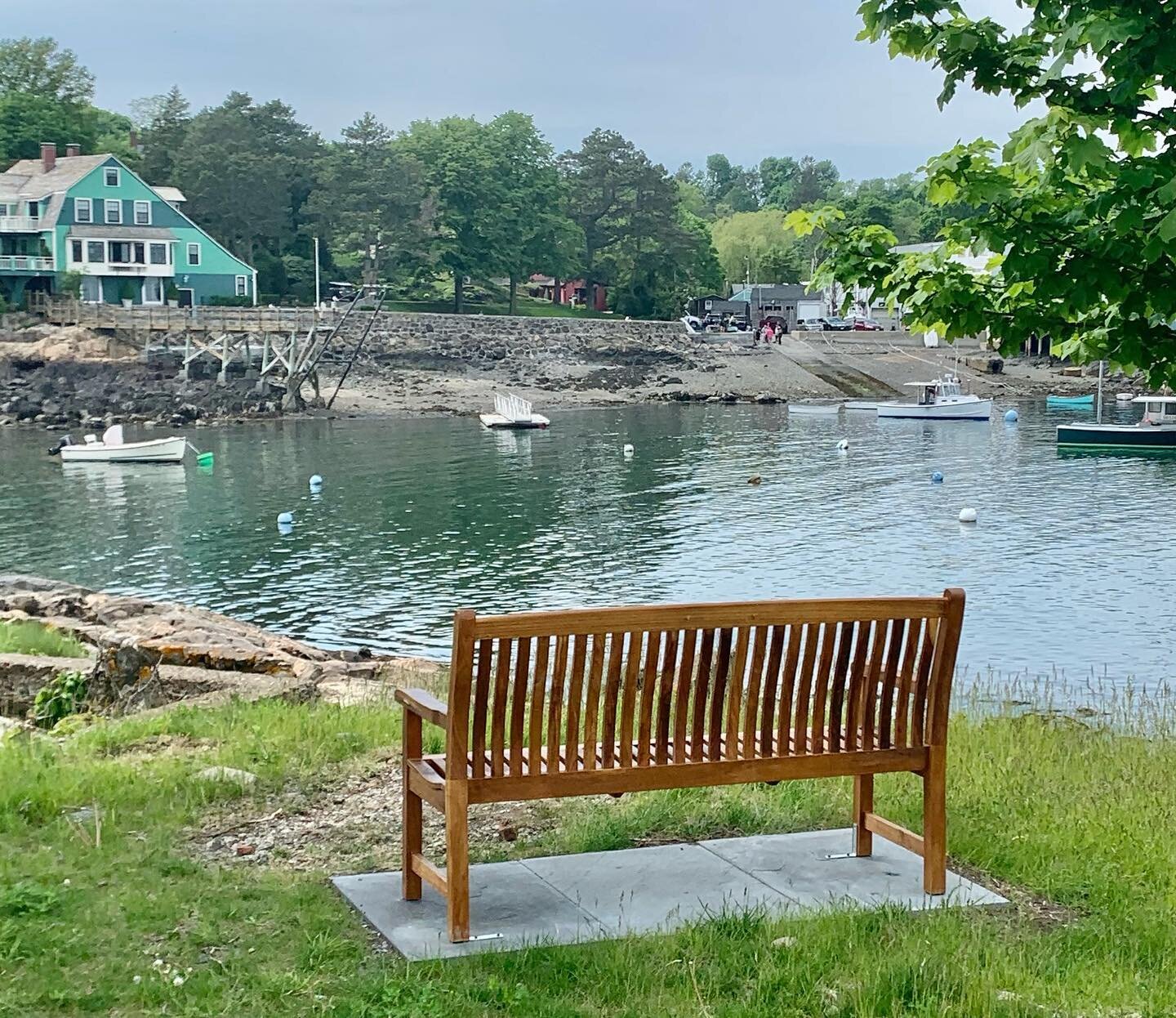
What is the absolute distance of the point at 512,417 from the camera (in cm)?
6631

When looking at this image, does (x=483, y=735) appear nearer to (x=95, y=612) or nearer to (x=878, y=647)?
(x=878, y=647)

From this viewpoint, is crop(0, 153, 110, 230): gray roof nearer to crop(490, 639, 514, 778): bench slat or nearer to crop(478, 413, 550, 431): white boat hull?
crop(478, 413, 550, 431): white boat hull

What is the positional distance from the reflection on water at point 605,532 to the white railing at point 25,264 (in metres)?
21.1

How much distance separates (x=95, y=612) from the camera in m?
18.9

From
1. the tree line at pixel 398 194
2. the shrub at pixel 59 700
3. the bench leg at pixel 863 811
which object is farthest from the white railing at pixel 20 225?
the bench leg at pixel 863 811

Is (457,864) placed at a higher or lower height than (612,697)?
lower

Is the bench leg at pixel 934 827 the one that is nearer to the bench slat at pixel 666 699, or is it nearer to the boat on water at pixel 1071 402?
the bench slat at pixel 666 699

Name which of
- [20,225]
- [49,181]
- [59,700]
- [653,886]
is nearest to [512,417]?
[20,225]

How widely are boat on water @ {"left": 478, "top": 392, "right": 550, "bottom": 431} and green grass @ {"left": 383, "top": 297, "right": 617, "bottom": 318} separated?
27.4 meters

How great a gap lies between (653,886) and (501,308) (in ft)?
333

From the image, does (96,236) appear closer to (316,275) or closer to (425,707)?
(316,275)

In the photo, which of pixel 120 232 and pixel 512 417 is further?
pixel 120 232

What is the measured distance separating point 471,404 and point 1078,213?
69210mm

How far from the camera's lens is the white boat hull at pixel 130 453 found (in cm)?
5019
